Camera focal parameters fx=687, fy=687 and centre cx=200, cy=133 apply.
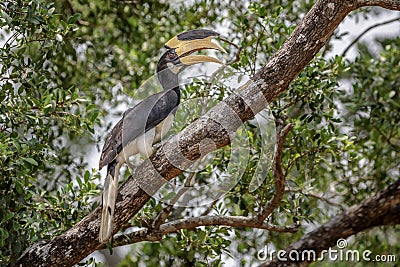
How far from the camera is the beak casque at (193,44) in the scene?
2.79 meters

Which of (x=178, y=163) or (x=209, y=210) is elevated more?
(x=209, y=210)

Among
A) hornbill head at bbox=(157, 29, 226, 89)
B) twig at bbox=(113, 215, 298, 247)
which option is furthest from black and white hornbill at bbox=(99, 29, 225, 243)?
twig at bbox=(113, 215, 298, 247)

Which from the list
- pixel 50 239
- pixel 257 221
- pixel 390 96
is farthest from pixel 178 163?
pixel 390 96

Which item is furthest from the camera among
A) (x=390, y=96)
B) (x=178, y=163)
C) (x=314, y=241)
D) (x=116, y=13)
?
(x=116, y=13)

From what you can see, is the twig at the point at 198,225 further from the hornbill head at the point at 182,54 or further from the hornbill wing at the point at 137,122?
the hornbill head at the point at 182,54

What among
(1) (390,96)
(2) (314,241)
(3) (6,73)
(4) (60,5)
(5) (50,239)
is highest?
(4) (60,5)

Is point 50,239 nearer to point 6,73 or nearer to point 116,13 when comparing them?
point 6,73

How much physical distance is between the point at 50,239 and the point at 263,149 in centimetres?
98

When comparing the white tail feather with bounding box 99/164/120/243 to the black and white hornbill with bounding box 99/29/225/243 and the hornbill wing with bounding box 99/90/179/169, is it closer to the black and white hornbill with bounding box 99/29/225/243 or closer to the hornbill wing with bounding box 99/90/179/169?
the black and white hornbill with bounding box 99/29/225/243

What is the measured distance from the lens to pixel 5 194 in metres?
2.72

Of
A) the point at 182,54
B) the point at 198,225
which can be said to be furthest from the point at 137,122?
the point at 198,225

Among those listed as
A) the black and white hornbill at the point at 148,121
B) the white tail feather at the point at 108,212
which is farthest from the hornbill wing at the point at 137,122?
the white tail feather at the point at 108,212

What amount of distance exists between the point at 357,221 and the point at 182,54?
3.80 ft

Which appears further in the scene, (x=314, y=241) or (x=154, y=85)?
(x=154, y=85)
